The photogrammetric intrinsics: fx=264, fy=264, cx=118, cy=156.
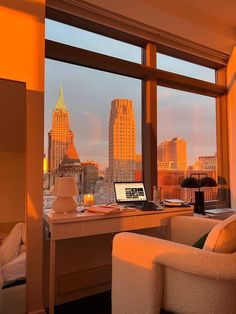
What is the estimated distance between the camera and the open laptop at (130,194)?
245 centimetres

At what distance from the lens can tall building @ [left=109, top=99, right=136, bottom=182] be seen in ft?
9.13

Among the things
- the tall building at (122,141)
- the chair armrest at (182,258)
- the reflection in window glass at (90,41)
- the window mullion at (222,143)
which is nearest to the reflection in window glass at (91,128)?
the tall building at (122,141)

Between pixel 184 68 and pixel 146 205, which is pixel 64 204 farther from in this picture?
pixel 184 68

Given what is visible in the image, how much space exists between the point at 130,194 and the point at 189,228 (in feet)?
2.03

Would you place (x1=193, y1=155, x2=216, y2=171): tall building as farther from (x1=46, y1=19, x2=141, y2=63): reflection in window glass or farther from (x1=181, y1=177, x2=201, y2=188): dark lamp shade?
(x1=46, y1=19, x2=141, y2=63): reflection in window glass

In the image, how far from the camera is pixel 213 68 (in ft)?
12.2

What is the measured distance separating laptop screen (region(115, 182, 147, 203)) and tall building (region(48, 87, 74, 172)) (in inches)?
23.9

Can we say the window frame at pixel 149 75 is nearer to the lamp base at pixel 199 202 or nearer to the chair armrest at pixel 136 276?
the lamp base at pixel 199 202

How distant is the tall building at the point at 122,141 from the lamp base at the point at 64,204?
0.74 meters

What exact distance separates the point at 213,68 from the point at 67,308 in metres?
3.42

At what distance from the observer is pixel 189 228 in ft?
7.20

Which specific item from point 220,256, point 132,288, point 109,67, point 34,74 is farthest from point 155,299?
point 109,67

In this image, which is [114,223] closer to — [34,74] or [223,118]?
[34,74]

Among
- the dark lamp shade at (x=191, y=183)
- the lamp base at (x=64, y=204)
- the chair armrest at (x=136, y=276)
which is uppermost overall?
the dark lamp shade at (x=191, y=183)
